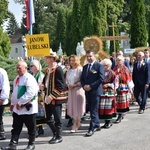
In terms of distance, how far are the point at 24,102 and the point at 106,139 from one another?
2112mm

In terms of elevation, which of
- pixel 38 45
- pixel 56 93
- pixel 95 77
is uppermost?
pixel 38 45

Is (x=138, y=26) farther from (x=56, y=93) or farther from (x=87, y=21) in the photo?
(x=56, y=93)

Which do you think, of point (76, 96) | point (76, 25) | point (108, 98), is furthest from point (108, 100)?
point (76, 25)

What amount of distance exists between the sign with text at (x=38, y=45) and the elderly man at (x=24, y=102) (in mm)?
1120

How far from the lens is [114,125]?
9.59 m

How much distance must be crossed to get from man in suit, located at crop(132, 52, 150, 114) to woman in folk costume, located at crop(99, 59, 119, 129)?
7.74ft

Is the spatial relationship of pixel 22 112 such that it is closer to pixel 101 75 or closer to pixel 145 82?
pixel 101 75

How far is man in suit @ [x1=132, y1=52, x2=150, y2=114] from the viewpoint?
37.5 feet

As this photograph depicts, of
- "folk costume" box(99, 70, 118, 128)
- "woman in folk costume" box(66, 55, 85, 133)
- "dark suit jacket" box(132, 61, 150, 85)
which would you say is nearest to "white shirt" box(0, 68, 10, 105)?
"woman in folk costume" box(66, 55, 85, 133)

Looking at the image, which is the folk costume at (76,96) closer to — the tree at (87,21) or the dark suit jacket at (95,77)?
the dark suit jacket at (95,77)

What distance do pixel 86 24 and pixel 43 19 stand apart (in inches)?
911

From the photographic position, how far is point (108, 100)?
9.16m

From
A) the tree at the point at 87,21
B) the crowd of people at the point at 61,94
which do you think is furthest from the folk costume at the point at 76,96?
the tree at the point at 87,21

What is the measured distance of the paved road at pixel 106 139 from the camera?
740 cm
